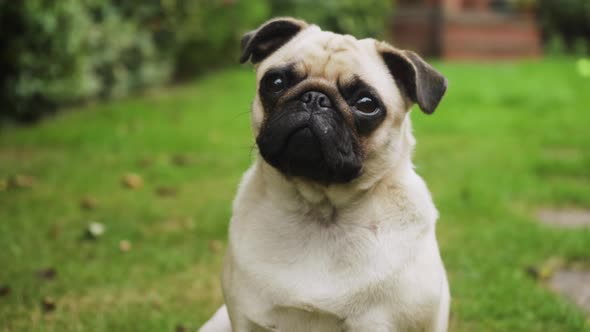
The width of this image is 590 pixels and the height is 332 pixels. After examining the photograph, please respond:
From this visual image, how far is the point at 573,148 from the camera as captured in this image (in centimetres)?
788

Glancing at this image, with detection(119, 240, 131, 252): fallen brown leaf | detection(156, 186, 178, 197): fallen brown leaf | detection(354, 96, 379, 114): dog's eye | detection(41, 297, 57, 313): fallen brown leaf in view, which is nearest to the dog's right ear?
detection(354, 96, 379, 114): dog's eye

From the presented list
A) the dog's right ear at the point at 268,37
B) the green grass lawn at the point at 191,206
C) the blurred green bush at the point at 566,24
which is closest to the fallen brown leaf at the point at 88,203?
the green grass lawn at the point at 191,206

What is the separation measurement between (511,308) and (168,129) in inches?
218

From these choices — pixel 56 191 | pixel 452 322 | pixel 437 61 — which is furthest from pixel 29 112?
pixel 437 61

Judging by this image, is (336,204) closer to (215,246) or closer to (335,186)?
(335,186)

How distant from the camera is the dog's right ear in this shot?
3062 mm

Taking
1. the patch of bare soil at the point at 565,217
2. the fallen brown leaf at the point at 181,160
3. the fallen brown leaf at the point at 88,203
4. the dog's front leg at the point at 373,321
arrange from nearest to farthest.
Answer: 1. the dog's front leg at the point at 373,321
2. the patch of bare soil at the point at 565,217
3. the fallen brown leaf at the point at 88,203
4. the fallen brown leaf at the point at 181,160

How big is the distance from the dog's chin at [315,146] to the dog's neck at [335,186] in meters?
0.10

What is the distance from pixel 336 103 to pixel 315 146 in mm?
200

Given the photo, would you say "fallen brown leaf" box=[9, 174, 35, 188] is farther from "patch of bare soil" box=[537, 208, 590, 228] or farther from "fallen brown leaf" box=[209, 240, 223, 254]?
"patch of bare soil" box=[537, 208, 590, 228]

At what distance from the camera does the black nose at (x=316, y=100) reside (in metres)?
2.75

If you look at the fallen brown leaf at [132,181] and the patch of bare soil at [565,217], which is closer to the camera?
the patch of bare soil at [565,217]

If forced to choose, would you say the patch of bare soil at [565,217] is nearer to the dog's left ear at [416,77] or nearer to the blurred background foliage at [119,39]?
the dog's left ear at [416,77]

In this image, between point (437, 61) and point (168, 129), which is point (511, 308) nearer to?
point (168, 129)
